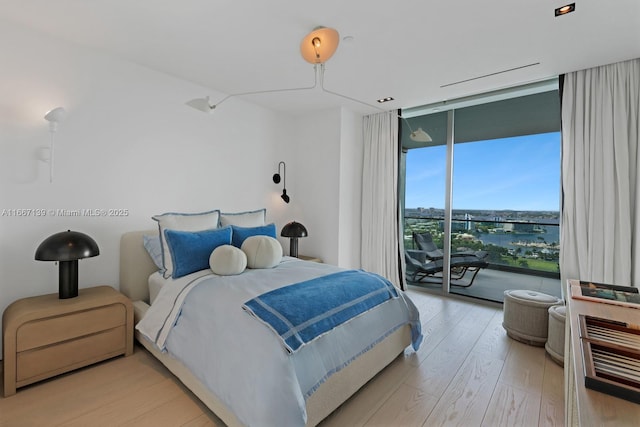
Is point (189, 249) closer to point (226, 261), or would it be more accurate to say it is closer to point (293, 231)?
point (226, 261)

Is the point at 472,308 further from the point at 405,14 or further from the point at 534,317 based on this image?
the point at 405,14

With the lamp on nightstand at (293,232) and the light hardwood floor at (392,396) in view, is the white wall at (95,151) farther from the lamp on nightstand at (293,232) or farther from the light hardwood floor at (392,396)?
the light hardwood floor at (392,396)

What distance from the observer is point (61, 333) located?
6.63ft

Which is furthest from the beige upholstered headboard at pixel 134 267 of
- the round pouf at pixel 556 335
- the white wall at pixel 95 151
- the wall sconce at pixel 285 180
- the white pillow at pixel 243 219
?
the round pouf at pixel 556 335

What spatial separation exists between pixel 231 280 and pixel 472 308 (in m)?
2.90

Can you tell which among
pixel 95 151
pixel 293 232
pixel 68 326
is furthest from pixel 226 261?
pixel 95 151

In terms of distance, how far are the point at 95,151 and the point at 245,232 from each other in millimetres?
1507

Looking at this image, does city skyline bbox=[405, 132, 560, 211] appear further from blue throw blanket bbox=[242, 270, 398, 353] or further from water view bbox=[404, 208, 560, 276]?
blue throw blanket bbox=[242, 270, 398, 353]

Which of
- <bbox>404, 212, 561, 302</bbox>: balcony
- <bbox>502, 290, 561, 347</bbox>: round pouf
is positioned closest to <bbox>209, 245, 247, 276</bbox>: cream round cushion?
<bbox>502, 290, 561, 347</bbox>: round pouf

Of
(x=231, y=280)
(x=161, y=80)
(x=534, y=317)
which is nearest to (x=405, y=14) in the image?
(x=231, y=280)

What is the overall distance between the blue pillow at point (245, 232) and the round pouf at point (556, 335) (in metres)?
2.60

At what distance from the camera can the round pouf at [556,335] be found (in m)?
2.27

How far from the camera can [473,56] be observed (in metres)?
2.58

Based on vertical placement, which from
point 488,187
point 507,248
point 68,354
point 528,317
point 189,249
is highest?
point 488,187
